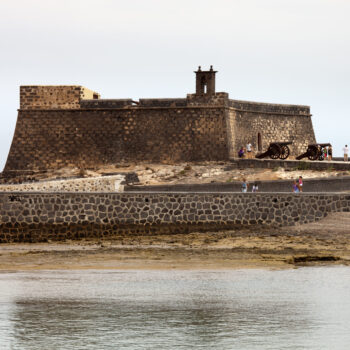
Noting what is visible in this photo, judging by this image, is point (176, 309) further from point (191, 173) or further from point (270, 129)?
point (270, 129)

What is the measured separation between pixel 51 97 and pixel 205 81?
A: 6.92 m

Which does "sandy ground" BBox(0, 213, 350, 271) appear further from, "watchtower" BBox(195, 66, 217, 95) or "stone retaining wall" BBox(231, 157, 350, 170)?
"watchtower" BBox(195, 66, 217, 95)

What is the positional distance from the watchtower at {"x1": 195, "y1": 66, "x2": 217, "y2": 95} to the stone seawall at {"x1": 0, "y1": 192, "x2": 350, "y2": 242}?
17079 millimetres

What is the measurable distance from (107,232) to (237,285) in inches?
250

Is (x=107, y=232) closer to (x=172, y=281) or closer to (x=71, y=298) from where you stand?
(x=172, y=281)

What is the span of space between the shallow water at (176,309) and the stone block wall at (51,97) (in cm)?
2280

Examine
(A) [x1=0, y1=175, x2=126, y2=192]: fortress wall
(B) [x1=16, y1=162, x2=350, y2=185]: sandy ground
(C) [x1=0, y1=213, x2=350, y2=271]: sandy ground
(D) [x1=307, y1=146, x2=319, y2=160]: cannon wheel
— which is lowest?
(C) [x1=0, y1=213, x2=350, y2=271]: sandy ground

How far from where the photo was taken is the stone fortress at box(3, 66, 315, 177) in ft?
121

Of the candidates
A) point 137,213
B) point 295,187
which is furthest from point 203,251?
point 295,187

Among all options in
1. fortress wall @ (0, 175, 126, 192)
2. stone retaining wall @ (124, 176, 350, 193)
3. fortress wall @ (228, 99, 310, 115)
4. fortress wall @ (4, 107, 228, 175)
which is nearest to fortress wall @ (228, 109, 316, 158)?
fortress wall @ (228, 99, 310, 115)

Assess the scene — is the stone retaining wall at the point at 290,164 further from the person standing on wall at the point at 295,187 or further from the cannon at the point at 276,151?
the person standing on wall at the point at 295,187

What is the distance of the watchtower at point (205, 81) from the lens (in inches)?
1436

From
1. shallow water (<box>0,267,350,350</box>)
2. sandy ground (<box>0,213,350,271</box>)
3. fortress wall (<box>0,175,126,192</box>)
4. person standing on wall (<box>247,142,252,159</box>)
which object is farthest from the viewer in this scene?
person standing on wall (<box>247,142,252,159</box>)

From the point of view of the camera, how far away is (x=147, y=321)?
11.7 meters
